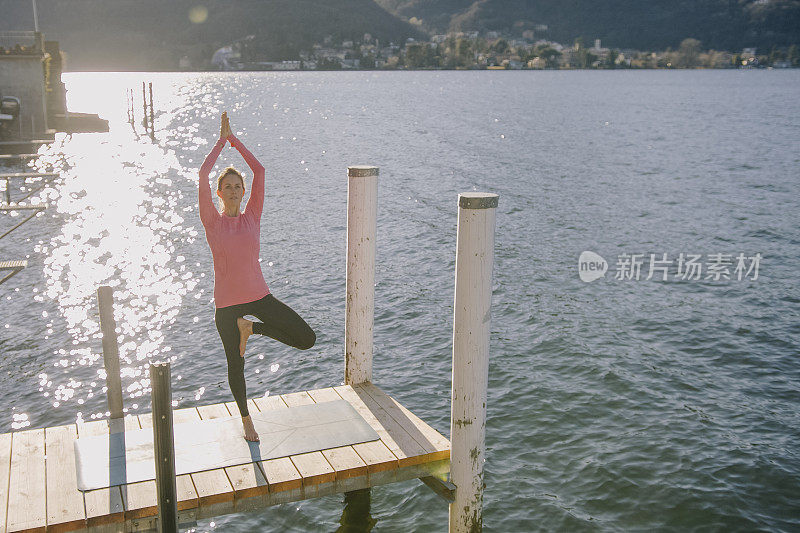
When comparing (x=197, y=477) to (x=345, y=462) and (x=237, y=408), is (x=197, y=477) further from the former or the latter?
(x=237, y=408)

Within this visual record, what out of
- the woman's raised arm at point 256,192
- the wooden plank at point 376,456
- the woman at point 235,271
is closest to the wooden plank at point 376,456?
the wooden plank at point 376,456

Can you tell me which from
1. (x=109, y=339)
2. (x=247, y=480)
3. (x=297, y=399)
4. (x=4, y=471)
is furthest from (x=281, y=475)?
(x=109, y=339)

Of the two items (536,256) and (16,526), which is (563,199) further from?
(16,526)

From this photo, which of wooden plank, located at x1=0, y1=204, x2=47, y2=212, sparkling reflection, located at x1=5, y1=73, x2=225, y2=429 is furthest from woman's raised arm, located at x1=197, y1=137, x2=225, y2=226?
wooden plank, located at x1=0, y1=204, x2=47, y2=212

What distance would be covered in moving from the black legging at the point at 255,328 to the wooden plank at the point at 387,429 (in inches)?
49.6

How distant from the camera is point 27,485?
666 centimetres

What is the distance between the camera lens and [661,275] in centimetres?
2223

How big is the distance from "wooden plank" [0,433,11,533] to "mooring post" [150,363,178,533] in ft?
4.30

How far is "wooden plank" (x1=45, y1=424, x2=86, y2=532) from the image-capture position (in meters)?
6.14

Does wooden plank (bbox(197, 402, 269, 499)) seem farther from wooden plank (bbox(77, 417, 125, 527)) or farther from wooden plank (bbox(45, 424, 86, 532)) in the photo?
wooden plank (bbox(45, 424, 86, 532))

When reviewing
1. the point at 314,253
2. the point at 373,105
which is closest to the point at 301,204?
the point at 314,253

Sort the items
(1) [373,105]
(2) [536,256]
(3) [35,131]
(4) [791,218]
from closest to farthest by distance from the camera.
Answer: (2) [536,256], (4) [791,218], (3) [35,131], (1) [373,105]

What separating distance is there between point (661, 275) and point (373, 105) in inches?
3588

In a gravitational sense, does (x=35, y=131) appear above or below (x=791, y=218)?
above
